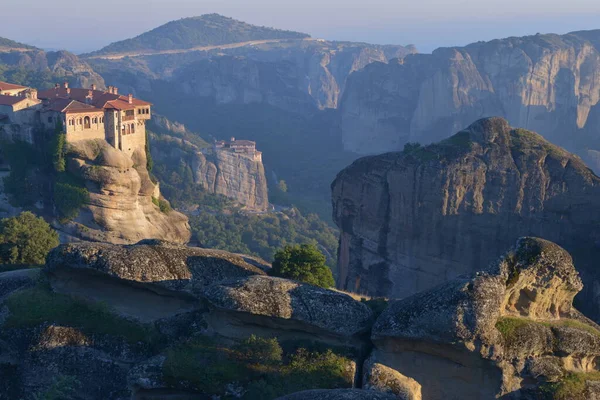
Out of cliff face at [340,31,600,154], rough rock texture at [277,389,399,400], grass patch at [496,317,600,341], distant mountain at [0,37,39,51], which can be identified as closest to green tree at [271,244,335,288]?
grass patch at [496,317,600,341]

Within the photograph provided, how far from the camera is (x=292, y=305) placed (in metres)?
20.3

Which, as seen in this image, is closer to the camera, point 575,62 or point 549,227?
point 549,227

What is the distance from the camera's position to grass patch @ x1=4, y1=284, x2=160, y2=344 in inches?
846

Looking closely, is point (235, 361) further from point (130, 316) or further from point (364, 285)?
point (364, 285)

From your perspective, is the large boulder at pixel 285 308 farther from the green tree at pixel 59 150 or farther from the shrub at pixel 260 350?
the green tree at pixel 59 150

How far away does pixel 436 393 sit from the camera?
19078mm

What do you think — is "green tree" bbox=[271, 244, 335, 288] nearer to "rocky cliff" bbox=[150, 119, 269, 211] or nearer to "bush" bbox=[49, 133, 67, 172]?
"bush" bbox=[49, 133, 67, 172]

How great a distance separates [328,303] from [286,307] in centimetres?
123

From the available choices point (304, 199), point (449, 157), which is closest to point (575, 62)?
point (304, 199)

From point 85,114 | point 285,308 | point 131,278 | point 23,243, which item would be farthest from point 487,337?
point 85,114

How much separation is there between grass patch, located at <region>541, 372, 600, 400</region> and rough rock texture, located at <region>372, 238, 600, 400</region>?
0.80 feet

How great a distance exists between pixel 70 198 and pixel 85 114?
239 inches

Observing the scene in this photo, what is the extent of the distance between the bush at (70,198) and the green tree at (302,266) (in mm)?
24069

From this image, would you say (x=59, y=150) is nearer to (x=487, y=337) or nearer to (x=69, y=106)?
(x=69, y=106)
